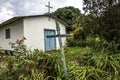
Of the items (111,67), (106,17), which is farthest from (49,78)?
(106,17)

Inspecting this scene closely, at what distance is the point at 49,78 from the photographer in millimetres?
5949

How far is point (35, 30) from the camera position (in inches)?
741

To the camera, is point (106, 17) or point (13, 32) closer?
point (106, 17)

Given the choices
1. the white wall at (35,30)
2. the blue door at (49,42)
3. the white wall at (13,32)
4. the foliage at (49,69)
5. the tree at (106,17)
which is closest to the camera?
the foliage at (49,69)

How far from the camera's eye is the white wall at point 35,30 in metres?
18.1

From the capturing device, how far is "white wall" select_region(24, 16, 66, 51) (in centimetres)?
1808

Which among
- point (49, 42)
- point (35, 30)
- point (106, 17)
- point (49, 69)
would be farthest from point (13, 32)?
point (49, 69)

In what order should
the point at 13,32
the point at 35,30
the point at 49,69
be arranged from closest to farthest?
the point at 49,69, the point at 35,30, the point at 13,32

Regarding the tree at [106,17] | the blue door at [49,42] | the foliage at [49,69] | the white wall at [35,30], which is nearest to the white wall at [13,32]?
the white wall at [35,30]

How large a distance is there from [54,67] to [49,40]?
13.9 m

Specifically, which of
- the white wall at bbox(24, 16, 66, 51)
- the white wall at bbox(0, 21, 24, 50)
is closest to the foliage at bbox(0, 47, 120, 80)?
the white wall at bbox(24, 16, 66, 51)

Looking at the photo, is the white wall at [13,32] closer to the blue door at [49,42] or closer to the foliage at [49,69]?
the blue door at [49,42]

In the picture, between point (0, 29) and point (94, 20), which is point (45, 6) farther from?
point (94, 20)

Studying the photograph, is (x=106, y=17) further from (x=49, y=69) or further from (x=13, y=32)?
(x=13, y=32)
